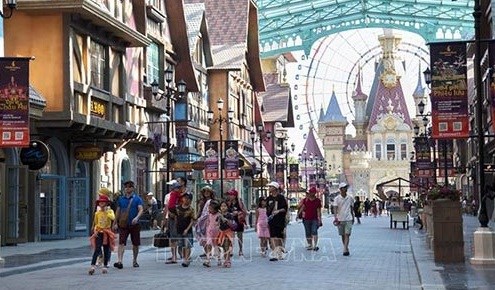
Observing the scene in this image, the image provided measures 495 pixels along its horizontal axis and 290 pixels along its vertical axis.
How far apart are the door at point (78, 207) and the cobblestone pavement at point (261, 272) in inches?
336

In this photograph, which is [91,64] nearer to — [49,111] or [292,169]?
[49,111]

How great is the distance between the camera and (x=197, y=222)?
838 inches

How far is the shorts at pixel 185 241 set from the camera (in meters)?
20.5

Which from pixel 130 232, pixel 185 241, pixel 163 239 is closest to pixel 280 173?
pixel 163 239

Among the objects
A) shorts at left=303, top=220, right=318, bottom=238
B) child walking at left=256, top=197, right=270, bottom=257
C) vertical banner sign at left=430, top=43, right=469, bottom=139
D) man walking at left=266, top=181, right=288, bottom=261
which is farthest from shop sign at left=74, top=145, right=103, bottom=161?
vertical banner sign at left=430, top=43, right=469, bottom=139

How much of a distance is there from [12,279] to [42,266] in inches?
133

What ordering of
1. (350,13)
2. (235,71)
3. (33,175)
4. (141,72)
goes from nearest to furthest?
(33,175) < (141,72) < (235,71) < (350,13)

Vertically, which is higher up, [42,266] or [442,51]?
[442,51]

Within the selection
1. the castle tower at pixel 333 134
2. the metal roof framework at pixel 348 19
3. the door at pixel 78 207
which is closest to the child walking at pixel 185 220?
the door at pixel 78 207

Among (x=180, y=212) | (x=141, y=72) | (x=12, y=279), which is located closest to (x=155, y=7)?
(x=141, y=72)

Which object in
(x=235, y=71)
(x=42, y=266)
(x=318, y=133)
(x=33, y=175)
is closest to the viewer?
(x=42, y=266)

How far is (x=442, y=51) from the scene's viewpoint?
20.5m

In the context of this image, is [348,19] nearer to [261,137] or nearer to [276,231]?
[261,137]

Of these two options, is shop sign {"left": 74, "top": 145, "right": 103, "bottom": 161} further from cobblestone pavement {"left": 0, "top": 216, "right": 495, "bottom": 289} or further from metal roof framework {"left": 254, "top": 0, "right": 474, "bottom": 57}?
metal roof framework {"left": 254, "top": 0, "right": 474, "bottom": 57}
